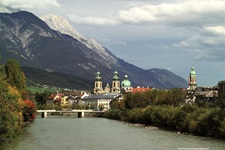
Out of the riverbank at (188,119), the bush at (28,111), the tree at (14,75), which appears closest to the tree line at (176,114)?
the riverbank at (188,119)

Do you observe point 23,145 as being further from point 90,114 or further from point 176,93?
point 90,114

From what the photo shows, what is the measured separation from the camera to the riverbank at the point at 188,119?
7056cm

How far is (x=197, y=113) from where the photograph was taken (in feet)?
263

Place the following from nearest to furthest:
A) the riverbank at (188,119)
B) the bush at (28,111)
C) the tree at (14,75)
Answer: the riverbank at (188,119) → the tree at (14,75) → the bush at (28,111)

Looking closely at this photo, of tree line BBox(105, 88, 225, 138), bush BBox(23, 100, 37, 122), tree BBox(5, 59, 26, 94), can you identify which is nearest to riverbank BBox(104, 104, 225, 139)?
tree line BBox(105, 88, 225, 138)

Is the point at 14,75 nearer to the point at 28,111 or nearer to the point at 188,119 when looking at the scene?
the point at 28,111

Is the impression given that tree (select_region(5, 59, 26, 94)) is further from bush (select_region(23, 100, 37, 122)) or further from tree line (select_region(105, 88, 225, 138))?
tree line (select_region(105, 88, 225, 138))

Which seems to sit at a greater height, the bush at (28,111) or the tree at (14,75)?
the tree at (14,75)

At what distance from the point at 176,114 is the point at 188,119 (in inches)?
231

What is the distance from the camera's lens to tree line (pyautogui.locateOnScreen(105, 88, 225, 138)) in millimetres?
71750

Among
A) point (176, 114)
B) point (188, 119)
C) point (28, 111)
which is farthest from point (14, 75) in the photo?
point (188, 119)

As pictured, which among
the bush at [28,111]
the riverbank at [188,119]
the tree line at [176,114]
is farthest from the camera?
the bush at [28,111]

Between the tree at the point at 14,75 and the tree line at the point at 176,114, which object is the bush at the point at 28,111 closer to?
the tree at the point at 14,75

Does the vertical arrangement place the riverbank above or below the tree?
below
